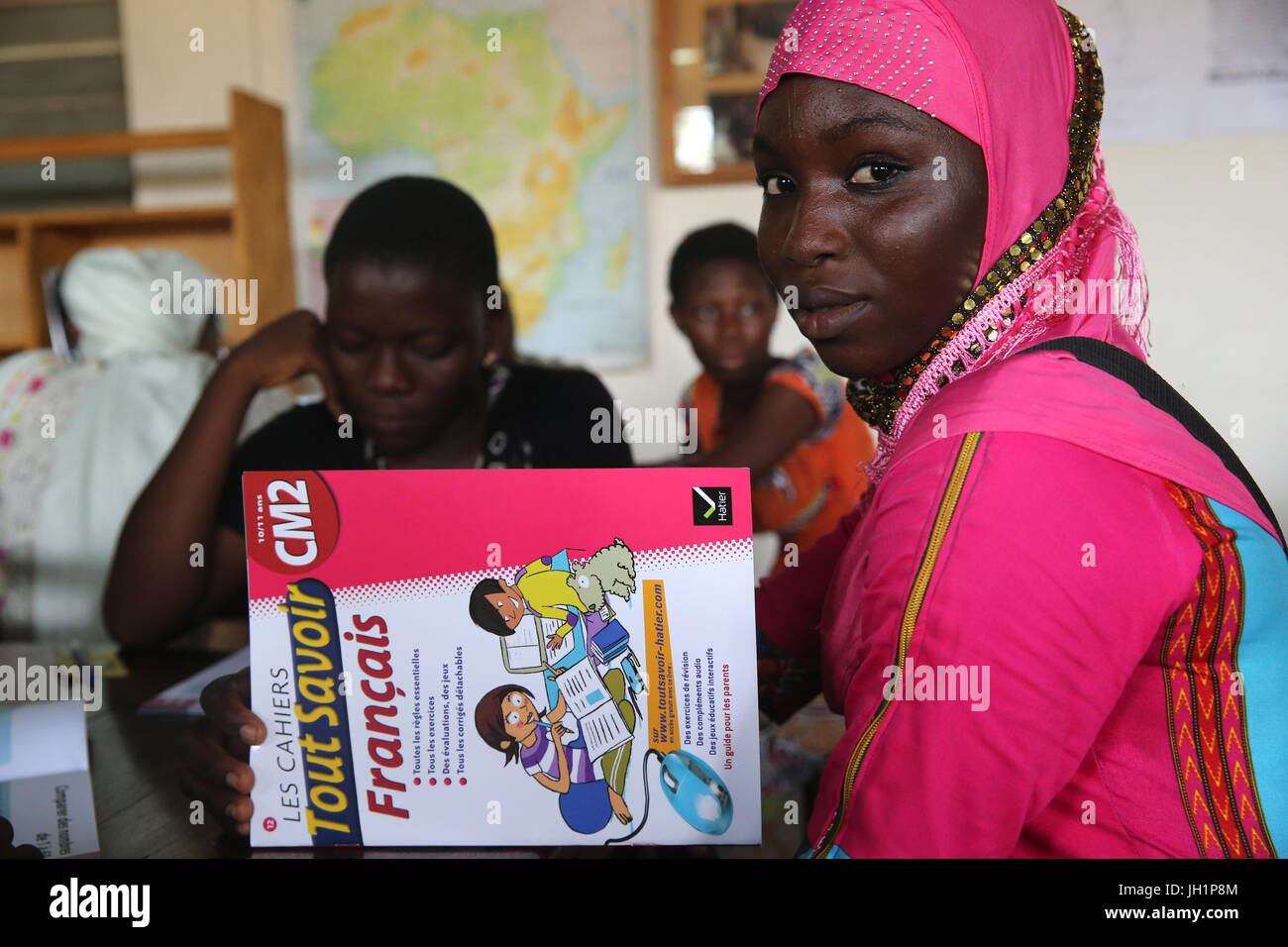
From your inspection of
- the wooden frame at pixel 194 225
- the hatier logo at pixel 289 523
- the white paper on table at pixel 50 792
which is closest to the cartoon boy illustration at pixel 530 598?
the hatier logo at pixel 289 523

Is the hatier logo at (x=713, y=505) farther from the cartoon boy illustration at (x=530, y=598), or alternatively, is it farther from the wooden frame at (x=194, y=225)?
the wooden frame at (x=194, y=225)

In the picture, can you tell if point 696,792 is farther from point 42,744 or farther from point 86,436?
point 86,436

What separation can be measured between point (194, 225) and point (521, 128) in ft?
3.84

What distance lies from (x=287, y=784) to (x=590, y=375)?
0.95 metres

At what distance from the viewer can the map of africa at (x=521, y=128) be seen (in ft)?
9.59

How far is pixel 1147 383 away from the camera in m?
0.58

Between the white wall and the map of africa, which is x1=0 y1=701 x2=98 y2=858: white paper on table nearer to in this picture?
the map of africa

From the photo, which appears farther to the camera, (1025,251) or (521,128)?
(521,128)

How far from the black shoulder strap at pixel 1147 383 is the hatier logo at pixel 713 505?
20 centimetres

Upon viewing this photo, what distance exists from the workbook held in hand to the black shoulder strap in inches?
8.7

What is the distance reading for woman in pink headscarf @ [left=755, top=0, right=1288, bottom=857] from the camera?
498 millimetres

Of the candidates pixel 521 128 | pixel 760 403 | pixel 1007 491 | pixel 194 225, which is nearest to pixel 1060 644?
pixel 1007 491

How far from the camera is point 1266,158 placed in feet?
8.46
